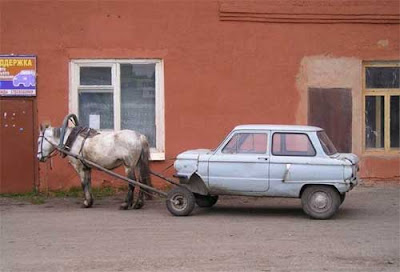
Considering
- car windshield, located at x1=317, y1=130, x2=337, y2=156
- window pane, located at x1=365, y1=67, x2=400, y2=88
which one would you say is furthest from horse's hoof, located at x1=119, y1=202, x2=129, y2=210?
window pane, located at x1=365, y1=67, x2=400, y2=88

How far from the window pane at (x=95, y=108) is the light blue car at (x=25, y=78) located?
3.67 feet

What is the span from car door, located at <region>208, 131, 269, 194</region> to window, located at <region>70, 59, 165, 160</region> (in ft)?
11.9

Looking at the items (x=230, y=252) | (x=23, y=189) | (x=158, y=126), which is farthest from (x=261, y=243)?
(x=23, y=189)

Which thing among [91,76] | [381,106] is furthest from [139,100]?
[381,106]

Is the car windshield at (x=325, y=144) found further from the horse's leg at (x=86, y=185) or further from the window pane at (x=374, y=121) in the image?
the horse's leg at (x=86, y=185)

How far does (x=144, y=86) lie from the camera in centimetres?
1434

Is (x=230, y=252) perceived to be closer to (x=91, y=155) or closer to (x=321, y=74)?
(x=91, y=155)

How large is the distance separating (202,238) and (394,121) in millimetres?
7526

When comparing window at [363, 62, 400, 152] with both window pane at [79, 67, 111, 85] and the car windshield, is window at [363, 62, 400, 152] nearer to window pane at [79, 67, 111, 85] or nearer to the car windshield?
the car windshield

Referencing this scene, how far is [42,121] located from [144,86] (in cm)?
244

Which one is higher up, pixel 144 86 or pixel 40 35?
pixel 40 35

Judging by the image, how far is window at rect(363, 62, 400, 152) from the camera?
14.5 meters

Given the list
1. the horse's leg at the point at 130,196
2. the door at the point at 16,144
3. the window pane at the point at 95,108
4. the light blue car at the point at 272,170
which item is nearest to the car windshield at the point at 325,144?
the light blue car at the point at 272,170

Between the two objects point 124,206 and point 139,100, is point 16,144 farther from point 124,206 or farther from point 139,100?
point 124,206
